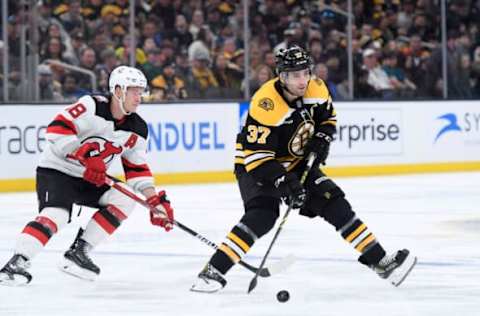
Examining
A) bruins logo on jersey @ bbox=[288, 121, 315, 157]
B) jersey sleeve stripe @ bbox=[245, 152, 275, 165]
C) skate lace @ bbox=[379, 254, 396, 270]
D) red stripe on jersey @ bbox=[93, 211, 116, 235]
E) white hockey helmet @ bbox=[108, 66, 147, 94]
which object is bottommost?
skate lace @ bbox=[379, 254, 396, 270]

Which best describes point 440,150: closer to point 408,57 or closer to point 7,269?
point 408,57

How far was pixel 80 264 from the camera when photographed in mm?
5191

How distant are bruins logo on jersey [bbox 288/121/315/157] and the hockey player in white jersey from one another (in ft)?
2.00

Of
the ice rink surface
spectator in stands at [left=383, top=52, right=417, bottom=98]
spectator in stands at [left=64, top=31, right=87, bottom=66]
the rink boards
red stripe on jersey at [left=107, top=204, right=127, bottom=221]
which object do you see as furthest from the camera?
spectator in stands at [left=383, top=52, right=417, bottom=98]

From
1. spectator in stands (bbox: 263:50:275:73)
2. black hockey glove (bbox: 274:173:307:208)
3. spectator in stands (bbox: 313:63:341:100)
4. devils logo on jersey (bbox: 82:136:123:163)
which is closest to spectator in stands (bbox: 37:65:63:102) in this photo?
spectator in stands (bbox: 263:50:275:73)

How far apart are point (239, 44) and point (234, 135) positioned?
0.93 meters

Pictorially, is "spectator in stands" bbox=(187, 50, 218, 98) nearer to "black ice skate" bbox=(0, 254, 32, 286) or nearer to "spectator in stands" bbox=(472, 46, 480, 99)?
"spectator in stands" bbox=(472, 46, 480, 99)

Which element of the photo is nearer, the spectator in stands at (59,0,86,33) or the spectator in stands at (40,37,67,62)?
the spectator in stands at (40,37,67,62)

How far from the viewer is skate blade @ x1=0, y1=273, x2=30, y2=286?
15.9ft

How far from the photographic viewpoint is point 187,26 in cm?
1127

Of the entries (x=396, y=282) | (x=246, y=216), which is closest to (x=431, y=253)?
(x=396, y=282)

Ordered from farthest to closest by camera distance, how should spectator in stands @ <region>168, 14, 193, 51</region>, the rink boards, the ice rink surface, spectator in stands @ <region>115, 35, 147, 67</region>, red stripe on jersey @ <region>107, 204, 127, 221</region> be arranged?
spectator in stands @ <region>168, 14, 193, 51</region> → spectator in stands @ <region>115, 35, 147, 67</region> → the rink boards → red stripe on jersey @ <region>107, 204, 127, 221</region> → the ice rink surface

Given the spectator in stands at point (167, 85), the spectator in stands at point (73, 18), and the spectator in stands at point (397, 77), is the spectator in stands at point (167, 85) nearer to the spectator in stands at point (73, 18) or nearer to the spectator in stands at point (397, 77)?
the spectator in stands at point (73, 18)

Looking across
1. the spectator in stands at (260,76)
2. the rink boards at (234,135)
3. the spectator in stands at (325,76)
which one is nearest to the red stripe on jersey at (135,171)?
the rink boards at (234,135)
